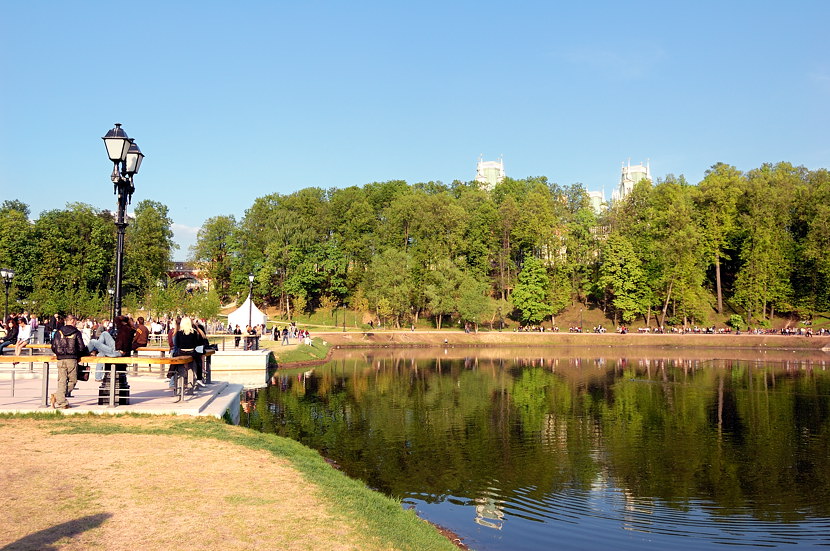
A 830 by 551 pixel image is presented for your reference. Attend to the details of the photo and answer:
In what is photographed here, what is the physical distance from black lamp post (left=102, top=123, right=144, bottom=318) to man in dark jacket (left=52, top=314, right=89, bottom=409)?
1.12 m

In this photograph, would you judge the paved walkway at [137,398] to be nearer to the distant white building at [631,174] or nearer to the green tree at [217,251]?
the green tree at [217,251]

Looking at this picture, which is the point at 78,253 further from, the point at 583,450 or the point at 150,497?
the point at 150,497

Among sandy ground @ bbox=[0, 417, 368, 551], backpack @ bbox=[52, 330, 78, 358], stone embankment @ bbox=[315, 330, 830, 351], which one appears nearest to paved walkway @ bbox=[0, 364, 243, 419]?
backpack @ bbox=[52, 330, 78, 358]

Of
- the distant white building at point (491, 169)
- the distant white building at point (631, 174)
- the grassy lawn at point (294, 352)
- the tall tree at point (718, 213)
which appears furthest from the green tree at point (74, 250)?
the distant white building at point (631, 174)

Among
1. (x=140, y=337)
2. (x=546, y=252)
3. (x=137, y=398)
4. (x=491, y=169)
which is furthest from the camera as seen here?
(x=491, y=169)

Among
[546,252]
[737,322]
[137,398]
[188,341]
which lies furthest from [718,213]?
[137,398]

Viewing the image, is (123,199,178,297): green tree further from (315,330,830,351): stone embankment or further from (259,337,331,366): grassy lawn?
(259,337,331,366): grassy lawn

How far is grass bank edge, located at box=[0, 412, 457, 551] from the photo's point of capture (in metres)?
9.95

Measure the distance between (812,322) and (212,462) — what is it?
80782 millimetres

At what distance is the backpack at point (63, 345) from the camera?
14.7 m

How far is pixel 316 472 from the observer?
13.1 meters

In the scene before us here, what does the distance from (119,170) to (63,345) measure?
424cm

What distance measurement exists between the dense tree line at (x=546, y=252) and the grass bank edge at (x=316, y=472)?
60158 mm

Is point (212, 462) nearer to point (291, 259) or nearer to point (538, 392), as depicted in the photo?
point (538, 392)
